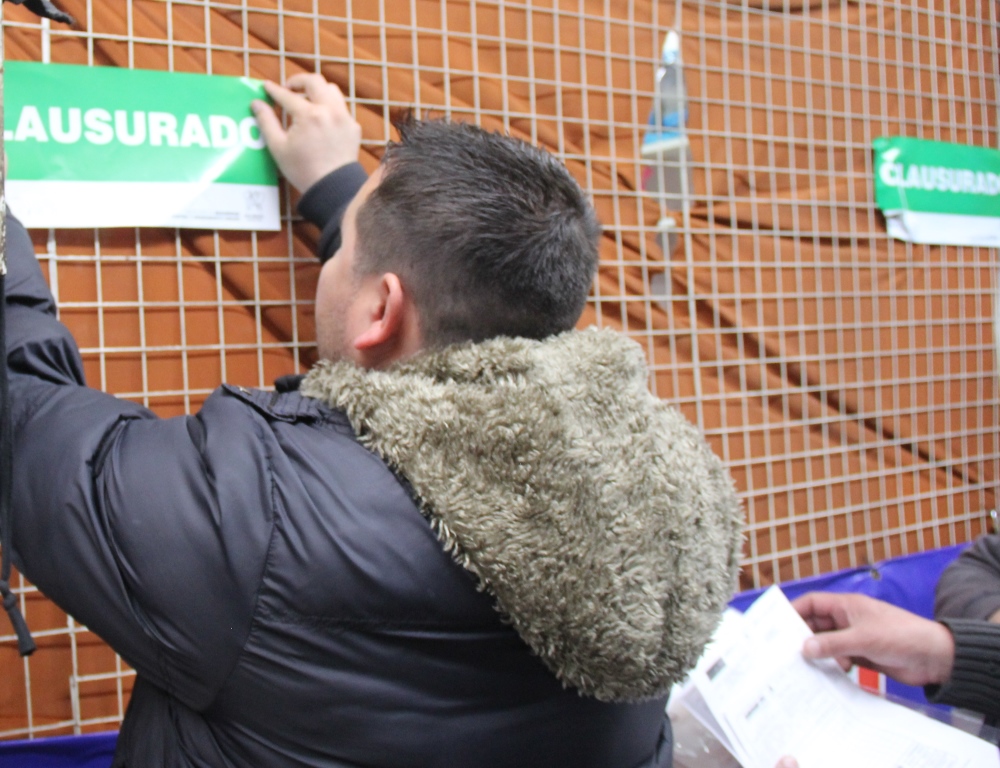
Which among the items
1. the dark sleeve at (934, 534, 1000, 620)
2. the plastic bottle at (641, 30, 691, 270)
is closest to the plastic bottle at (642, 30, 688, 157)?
the plastic bottle at (641, 30, 691, 270)

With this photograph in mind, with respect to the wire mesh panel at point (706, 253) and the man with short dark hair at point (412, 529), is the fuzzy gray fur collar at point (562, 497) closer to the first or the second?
the man with short dark hair at point (412, 529)

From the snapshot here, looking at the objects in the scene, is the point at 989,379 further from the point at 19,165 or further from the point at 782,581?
the point at 19,165

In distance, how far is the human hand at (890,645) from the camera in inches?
37.2

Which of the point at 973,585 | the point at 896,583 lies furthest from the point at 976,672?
the point at 896,583

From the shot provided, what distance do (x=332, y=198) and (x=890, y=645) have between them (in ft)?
2.90

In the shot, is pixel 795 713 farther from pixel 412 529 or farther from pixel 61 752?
pixel 61 752

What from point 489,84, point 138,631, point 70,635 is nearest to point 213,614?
point 138,631

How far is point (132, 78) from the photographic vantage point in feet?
2.95

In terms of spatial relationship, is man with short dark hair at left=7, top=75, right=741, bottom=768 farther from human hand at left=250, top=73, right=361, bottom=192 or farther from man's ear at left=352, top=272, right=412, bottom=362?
human hand at left=250, top=73, right=361, bottom=192

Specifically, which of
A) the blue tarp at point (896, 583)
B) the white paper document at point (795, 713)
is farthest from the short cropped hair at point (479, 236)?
the blue tarp at point (896, 583)

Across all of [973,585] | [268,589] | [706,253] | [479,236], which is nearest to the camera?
[268,589]

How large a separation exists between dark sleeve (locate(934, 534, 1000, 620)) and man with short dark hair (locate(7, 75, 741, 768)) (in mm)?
634

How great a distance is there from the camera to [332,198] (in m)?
0.92

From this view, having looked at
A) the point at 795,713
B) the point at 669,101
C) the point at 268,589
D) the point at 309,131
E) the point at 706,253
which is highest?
the point at 669,101
